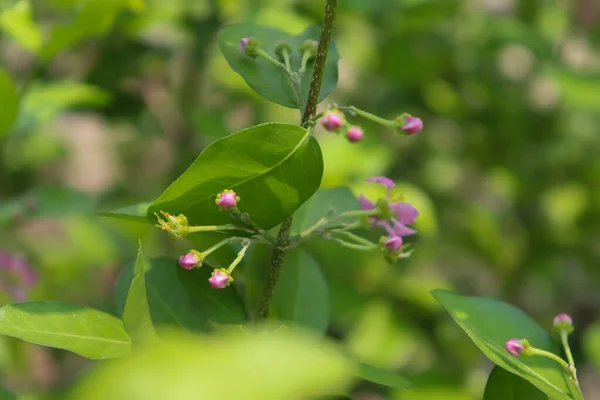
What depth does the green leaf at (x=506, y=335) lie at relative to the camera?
59 cm

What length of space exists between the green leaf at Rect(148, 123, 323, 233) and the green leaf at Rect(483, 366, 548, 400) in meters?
0.25

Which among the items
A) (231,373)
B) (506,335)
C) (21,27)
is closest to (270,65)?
(506,335)

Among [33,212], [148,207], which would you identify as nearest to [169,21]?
[33,212]

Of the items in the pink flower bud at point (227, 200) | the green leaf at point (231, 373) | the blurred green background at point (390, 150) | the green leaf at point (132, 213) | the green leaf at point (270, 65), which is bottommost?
the blurred green background at point (390, 150)

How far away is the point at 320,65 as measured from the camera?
0.56 m

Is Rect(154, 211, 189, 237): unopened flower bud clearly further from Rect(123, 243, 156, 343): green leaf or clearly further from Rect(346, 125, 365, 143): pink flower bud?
Rect(346, 125, 365, 143): pink flower bud

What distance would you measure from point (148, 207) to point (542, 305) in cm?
157

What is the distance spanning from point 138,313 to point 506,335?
0.34 metres

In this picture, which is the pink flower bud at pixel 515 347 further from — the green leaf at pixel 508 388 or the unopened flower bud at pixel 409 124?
the unopened flower bud at pixel 409 124

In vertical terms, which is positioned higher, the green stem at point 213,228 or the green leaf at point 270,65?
the green leaf at point 270,65

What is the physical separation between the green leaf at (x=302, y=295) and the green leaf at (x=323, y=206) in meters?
0.08

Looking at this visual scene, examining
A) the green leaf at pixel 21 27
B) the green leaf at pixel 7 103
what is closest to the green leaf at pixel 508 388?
the green leaf at pixel 7 103

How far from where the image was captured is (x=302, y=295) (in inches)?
30.0

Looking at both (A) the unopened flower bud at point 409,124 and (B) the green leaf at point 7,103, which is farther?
(B) the green leaf at point 7,103
